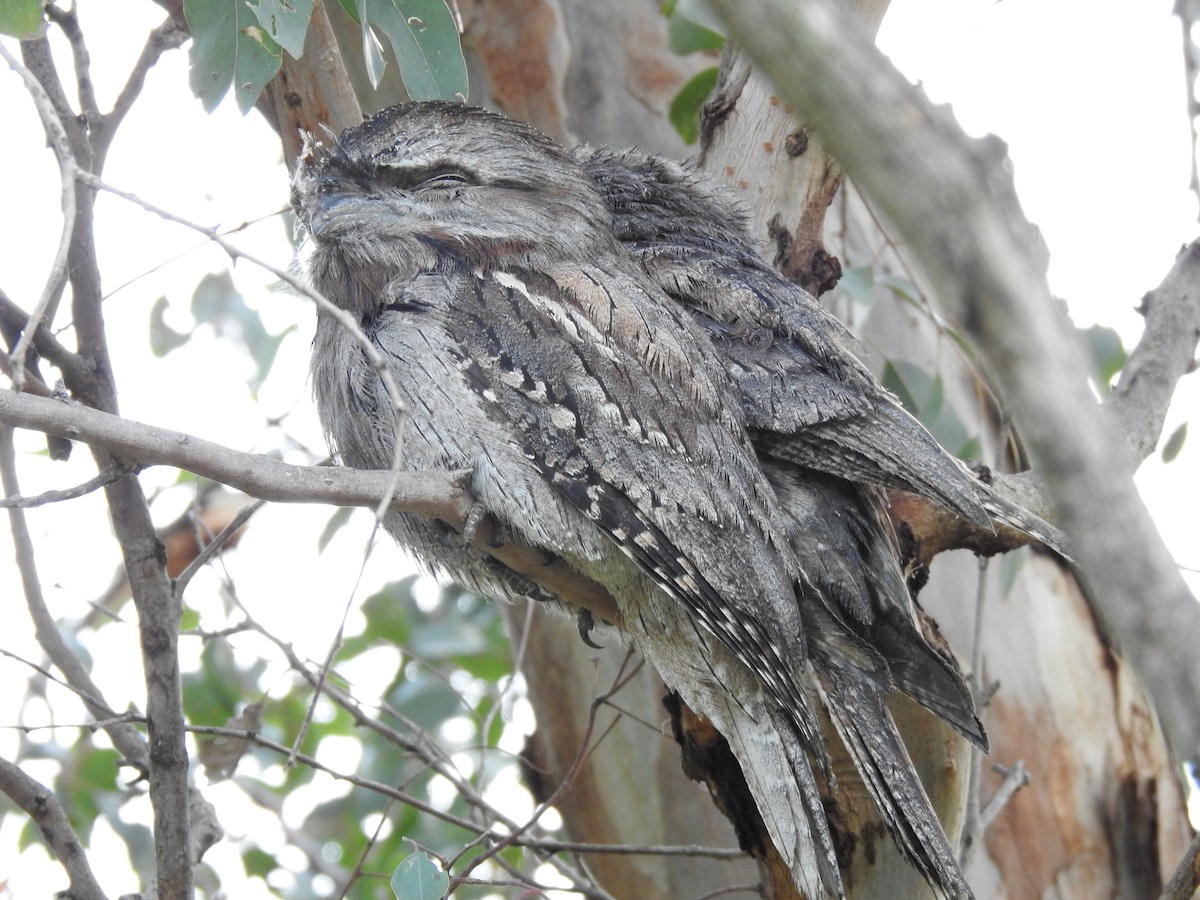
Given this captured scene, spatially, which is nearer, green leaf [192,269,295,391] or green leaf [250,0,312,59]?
green leaf [250,0,312,59]

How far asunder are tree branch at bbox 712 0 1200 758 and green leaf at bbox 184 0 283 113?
6.53 ft

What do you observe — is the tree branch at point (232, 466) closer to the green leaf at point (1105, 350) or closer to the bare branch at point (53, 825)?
the bare branch at point (53, 825)

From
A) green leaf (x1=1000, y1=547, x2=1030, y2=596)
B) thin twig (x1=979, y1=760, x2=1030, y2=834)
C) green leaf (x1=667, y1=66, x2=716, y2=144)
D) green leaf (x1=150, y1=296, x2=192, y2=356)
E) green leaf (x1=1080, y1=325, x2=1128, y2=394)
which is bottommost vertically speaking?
thin twig (x1=979, y1=760, x2=1030, y2=834)

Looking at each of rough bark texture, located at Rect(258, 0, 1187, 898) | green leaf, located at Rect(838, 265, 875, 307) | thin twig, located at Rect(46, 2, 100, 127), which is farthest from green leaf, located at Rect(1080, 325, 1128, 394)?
thin twig, located at Rect(46, 2, 100, 127)

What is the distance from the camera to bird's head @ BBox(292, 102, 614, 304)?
8.97 feet

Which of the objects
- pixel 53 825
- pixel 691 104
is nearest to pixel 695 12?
pixel 691 104

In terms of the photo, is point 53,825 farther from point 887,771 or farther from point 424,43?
point 424,43

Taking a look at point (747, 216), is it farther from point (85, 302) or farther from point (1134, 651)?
point (1134, 651)

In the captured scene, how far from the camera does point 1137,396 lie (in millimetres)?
3254

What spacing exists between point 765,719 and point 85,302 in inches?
64.4

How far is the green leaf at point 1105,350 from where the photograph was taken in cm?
411

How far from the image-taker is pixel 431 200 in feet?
9.07

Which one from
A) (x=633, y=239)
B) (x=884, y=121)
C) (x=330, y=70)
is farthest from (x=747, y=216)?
(x=884, y=121)

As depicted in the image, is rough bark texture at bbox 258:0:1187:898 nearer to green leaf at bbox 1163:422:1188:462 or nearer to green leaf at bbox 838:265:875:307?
green leaf at bbox 838:265:875:307
